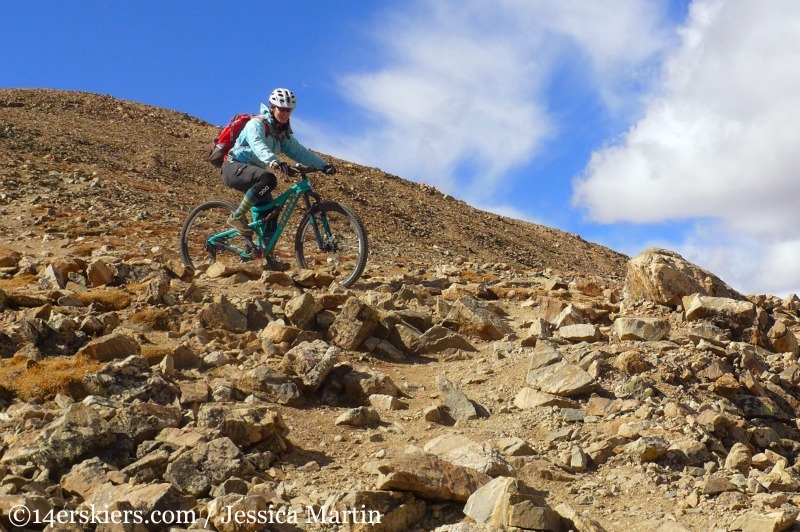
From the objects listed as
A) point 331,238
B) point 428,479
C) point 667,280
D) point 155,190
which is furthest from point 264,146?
point 155,190

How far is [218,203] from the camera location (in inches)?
476

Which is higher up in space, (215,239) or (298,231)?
(298,231)

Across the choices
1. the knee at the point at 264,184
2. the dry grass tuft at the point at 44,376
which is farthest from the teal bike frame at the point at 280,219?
the dry grass tuft at the point at 44,376

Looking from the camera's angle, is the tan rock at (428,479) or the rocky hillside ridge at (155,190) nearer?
the tan rock at (428,479)

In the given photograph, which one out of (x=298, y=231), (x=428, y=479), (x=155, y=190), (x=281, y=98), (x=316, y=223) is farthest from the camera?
(x=155, y=190)

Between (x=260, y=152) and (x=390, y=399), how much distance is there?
4.69 metres

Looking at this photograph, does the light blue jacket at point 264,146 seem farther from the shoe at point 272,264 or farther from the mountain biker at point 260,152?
the shoe at point 272,264

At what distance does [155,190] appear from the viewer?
80.9ft

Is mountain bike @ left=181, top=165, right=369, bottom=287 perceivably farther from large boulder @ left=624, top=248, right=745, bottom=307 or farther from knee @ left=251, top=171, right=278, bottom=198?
large boulder @ left=624, top=248, right=745, bottom=307

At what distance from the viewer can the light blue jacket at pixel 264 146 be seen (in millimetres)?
10776

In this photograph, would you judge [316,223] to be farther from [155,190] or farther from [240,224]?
[155,190]

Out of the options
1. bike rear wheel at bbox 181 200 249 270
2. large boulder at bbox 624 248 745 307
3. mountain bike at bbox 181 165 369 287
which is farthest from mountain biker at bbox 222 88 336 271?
large boulder at bbox 624 248 745 307

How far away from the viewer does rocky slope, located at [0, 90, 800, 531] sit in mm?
5332

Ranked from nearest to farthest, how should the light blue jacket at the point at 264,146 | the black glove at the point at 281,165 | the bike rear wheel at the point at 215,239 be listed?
the black glove at the point at 281,165 → the light blue jacket at the point at 264,146 → the bike rear wheel at the point at 215,239
